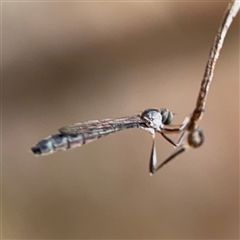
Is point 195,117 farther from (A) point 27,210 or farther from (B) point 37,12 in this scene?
(A) point 27,210

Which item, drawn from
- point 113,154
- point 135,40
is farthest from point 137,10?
point 113,154

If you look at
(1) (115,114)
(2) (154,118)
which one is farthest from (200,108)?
(1) (115,114)

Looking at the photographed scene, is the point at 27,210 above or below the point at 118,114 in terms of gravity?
below

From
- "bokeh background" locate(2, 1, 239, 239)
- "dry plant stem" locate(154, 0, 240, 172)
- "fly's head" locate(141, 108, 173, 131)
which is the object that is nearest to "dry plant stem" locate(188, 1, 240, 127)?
"dry plant stem" locate(154, 0, 240, 172)

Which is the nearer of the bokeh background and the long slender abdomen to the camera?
the long slender abdomen

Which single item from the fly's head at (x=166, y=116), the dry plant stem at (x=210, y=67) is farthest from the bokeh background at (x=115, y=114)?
the dry plant stem at (x=210, y=67)

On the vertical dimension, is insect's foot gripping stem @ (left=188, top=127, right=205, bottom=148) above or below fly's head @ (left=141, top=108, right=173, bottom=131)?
below

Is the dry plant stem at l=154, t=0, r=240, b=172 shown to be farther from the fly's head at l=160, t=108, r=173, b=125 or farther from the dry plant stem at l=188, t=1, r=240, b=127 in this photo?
the fly's head at l=160, t=108, r=173, b=125

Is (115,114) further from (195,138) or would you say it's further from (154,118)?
(195,138)
